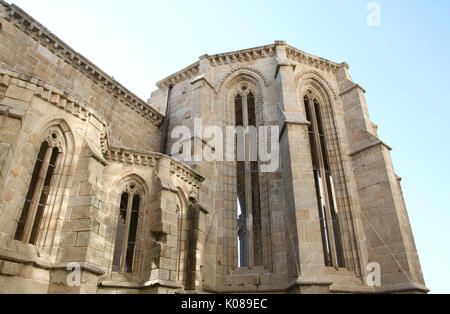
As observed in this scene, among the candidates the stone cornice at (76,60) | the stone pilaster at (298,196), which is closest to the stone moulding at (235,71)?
the stone pilaster at (298,196)

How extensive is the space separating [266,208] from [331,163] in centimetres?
352

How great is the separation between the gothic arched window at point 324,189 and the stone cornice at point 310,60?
180 centimetres

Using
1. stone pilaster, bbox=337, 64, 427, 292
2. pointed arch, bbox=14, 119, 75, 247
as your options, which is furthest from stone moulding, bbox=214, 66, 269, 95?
pointed arch, bbox=14, 119, 75, 247

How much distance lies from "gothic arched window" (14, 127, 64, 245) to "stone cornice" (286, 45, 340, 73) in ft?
34.7

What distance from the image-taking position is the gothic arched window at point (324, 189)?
36.3 feet

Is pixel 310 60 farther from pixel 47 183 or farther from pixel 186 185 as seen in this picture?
pixel 47 183

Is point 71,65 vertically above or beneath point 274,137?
above

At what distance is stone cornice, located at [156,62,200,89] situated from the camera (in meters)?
15.5

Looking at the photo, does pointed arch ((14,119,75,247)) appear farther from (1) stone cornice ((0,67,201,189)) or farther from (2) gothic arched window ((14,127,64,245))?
(1) stone cornice ((0,67,201,189))

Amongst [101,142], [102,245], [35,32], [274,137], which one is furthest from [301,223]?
[35,32]

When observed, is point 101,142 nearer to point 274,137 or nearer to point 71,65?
point 71,65

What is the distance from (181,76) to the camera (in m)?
16.0

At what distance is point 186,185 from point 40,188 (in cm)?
452

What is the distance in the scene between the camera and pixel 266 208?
36.7 feet
